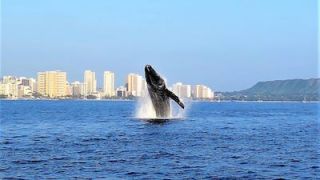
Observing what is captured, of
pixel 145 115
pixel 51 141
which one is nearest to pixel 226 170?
pixel 51 141

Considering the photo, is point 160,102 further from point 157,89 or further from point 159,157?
point 159,157

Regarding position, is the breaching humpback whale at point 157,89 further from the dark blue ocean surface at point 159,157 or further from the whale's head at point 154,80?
A: the dark blue ocean surface at point 159,157

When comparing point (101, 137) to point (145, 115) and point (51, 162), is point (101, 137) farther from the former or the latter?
point (145, 115)

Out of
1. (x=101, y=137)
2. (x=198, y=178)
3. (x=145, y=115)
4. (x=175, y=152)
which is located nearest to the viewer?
(x=198, y=178)

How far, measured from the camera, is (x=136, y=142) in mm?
39375

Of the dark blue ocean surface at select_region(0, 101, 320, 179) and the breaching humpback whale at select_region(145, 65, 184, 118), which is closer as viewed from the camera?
the dark blue ocean surface at select_region(0, 101, 320, 179)

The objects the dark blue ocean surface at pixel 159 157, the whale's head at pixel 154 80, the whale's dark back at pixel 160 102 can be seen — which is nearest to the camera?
the dark blue ocean surface at pixel 159 157

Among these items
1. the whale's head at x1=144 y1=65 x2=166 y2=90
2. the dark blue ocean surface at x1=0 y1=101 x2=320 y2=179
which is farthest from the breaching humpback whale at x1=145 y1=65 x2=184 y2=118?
the dark blue ocean surface at x1=0 y1=101 x2=320 y2=179

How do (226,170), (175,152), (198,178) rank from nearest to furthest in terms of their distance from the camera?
(198,178) < (226,170) < (175,152)

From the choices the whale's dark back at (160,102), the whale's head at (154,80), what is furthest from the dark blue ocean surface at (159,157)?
the whale's dark back at (160,102)

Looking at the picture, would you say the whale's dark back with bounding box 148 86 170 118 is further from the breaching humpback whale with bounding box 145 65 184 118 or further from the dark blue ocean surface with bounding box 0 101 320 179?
the dark blue ocean surface with bounding box 0 101 320 179

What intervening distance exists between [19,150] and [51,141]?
6.20 meters

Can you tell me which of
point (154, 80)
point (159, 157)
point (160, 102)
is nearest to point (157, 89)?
point (154, 80)

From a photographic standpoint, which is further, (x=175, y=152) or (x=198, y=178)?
(x=175, y=152)
